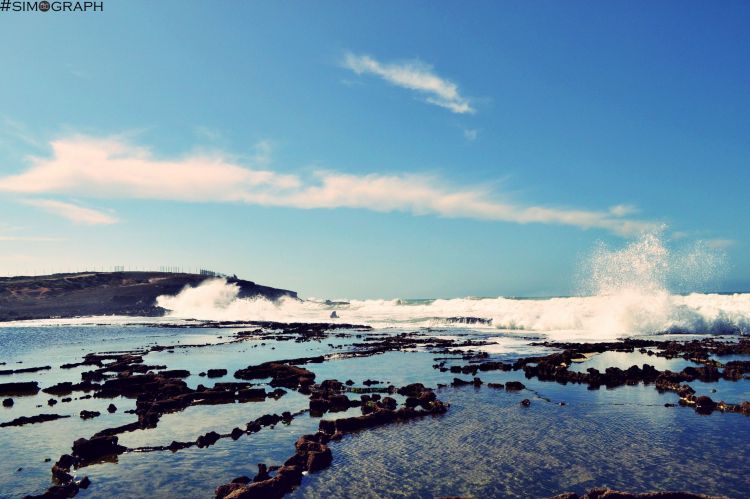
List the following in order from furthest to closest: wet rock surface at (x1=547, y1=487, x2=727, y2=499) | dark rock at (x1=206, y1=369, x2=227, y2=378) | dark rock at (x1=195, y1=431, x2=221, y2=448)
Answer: dark rock at (x1=206, y1=369, x2=227, y2=378)
dark rock at (x1=195, y1=431, x2=221, y2=448)
wet rock surface at (x1=547, y1=487, x2=727, y2=499)

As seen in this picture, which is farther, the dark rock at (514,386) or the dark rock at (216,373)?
the dark rock at (216,373)

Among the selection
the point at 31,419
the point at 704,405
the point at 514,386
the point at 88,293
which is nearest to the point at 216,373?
the point at 31,419

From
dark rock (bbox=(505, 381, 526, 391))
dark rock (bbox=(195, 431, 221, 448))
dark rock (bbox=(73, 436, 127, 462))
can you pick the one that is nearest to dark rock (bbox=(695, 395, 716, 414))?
dark rock (bbox=(505, 381, 526, 391))

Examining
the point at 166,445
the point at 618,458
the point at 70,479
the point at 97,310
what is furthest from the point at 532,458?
the point at 97,310

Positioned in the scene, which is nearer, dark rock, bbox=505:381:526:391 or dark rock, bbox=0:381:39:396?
dark rock, bbox=505:381:526:391

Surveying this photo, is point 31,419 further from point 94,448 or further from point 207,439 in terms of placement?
point 207,439

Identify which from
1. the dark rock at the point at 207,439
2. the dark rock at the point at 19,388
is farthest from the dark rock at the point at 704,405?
the dark rock at the point at 19,388

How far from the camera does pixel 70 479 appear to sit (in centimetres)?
1256

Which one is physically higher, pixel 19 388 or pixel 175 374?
pixel 175 374

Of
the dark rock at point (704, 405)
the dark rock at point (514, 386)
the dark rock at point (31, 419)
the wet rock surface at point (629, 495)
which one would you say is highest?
the dark rock at point (704, 405)

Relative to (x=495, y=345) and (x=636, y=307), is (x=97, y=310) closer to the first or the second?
(x=495, y=345)

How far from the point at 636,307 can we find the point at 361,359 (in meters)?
34.8

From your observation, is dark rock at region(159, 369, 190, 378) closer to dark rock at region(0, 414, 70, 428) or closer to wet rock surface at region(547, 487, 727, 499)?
dark rock at region(0, 414, 70, 428)

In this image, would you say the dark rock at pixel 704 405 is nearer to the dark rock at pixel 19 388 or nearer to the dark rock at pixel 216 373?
the dark rock at pixel 216 373
